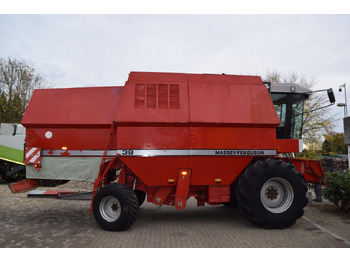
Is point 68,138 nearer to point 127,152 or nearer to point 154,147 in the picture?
point 127,152

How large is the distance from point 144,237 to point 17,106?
17.5m

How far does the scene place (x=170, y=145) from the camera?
5.72 meters

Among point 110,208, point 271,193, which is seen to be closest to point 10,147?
point 110,208

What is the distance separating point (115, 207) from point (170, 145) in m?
1.77

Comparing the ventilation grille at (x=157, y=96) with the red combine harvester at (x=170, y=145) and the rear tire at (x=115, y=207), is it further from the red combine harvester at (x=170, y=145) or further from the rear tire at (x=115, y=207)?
the rear tire at (x=115, y=207)

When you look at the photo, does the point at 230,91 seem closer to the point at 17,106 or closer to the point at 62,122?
the point at 62,122


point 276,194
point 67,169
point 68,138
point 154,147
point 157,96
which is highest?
point 157,96

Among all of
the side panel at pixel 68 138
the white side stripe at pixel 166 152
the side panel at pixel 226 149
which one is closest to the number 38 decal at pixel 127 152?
the white side stripe at pixel 166 152

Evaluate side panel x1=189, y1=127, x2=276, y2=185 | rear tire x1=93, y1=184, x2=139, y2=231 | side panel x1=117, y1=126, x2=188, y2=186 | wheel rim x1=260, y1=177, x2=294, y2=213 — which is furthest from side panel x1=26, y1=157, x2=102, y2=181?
wheel rim x1=260, y1=177, x2=294, y2=213

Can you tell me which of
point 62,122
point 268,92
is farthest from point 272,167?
point 62,122

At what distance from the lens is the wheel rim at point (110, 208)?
221 inches

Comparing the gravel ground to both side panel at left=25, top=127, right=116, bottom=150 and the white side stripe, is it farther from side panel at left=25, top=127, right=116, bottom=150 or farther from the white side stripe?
side panel at left=25, top=127, right=116, bottom=150

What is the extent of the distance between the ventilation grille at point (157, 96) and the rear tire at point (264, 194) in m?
2.22

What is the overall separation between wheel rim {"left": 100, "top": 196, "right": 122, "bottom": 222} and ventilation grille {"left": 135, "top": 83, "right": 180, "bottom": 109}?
2.07 metres
